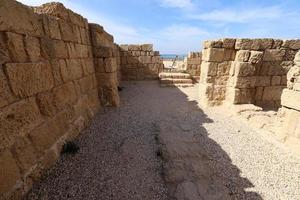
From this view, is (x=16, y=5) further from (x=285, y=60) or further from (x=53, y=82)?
(x=285, y=60)

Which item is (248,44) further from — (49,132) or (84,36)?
(49,132)

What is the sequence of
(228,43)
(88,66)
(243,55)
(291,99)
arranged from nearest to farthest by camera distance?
(291,99)
(88,66)
(243,55)
(228,43)

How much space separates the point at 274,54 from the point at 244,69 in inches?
49.8

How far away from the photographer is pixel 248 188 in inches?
108

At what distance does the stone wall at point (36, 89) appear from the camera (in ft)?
7.34

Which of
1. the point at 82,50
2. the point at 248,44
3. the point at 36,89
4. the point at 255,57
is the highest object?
the point at 248,44

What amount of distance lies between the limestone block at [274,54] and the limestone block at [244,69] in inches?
27.7

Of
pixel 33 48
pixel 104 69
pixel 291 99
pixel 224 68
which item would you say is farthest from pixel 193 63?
pixel 33 48

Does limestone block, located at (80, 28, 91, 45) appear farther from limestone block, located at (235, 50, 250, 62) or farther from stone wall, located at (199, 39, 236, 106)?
limestone block, located at (235, 50, 250, 62)

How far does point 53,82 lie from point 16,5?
1339 millimetres

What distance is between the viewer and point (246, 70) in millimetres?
5785

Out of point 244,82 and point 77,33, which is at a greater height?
point 77,33

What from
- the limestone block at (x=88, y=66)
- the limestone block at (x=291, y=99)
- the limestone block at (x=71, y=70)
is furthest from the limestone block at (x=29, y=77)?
the limestone block at (x=291, y=99)

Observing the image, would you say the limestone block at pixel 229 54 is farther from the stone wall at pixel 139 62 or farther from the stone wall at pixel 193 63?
the stone wall at pixel 139 62
